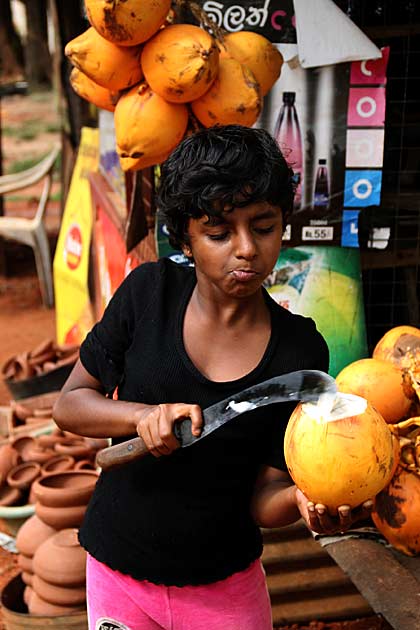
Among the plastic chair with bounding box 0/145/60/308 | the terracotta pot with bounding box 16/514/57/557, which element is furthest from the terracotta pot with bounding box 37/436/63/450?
the plastic chair with bounding box 0/145/60/308

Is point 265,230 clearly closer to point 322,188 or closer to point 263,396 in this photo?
point 263,396

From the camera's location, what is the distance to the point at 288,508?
5.65 ft

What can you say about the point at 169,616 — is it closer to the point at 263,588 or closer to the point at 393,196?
the point at 263,588

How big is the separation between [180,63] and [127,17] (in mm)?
186

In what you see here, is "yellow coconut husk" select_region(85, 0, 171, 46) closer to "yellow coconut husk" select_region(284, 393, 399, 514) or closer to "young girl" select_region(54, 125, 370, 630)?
"young girl" select_region(54, 125, 370, 630)

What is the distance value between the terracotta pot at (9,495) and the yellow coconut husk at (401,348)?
1.78m

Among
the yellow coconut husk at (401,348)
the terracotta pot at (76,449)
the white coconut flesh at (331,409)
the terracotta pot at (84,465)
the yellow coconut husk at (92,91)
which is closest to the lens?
the white coconut flesh at (331,409)

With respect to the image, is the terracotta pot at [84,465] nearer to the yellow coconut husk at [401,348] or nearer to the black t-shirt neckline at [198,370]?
the yellow coconut husk at [401,348]

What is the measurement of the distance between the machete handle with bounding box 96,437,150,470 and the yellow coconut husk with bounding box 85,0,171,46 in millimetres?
1208

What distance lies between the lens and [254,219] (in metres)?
1.59

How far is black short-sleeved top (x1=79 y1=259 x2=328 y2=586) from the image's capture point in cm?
172

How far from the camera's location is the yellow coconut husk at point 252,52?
2.51 m

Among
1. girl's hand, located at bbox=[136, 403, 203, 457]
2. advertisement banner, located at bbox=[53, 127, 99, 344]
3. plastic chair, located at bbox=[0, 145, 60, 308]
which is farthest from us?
plastic chair, located at bbox=[0, 145, 60, 308]

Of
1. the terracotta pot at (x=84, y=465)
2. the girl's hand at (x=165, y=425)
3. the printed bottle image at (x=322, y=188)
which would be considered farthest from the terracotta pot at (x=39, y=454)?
the girl's hand at (x=165, y=425)
